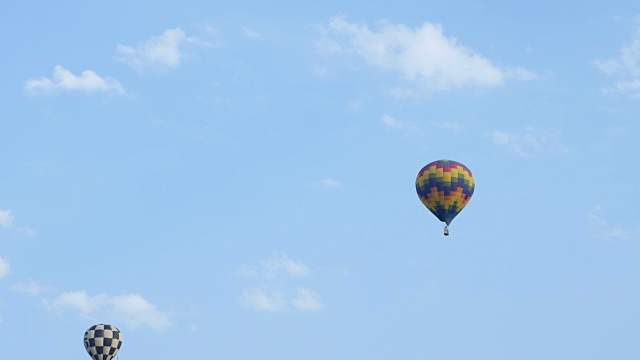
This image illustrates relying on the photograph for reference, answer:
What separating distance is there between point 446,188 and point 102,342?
36.7 metres

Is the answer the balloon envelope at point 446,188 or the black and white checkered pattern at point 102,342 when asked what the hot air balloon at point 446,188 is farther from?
the black and white checkered pattern at point 102,342

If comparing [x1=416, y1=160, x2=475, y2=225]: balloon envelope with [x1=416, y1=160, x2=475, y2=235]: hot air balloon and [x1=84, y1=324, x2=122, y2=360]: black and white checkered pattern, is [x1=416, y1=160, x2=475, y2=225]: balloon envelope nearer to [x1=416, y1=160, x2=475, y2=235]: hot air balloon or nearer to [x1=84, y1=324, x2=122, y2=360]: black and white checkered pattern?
[x1=416, y1=160, x2=475, y2=235]: hot air balloon

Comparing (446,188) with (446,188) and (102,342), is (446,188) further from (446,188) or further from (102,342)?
(102,342)

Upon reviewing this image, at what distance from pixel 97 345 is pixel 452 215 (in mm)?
36565

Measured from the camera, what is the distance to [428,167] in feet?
318

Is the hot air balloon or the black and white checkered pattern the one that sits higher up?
the hot air balloon

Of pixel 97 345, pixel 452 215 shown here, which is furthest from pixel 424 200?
pixel 97 345

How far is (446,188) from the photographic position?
312 ft

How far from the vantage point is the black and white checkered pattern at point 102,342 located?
103500mm

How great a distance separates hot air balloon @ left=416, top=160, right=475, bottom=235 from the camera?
95.1 m

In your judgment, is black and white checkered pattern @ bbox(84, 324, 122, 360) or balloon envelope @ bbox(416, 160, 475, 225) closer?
balloon envelope @ bbox(416, 160, 475, 225)

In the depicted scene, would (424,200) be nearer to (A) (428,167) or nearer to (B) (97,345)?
(A) (428,167)

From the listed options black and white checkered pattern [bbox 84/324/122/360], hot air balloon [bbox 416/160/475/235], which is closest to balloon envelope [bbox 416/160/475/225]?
hot air balloon [bbox 416/160/475/235]

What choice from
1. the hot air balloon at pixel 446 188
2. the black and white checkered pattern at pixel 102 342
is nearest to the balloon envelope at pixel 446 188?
the hot air balloon at pixel 446 188
